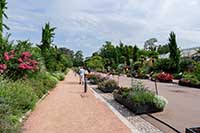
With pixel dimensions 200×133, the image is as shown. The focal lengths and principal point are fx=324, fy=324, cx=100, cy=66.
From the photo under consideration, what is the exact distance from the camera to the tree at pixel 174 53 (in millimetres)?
43406

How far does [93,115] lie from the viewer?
1209 cm

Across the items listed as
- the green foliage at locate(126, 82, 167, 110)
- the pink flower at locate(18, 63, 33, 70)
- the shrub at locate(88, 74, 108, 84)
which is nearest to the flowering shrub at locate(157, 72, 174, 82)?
the shrub at locate(88, 74, 108, 84)

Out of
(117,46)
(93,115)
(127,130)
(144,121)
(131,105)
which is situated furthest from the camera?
(117,46)

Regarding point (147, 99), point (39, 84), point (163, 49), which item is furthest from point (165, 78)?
point (163, 49)

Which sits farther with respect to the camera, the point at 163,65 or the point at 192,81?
the point at 163,65

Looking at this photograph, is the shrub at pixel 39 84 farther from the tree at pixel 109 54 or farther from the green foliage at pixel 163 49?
the green foliage at pixel 163 49

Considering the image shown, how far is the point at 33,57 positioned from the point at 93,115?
35.2 ft

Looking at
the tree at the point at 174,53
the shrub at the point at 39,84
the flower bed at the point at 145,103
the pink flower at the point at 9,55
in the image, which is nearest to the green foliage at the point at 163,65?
the tree at the point at 174,53


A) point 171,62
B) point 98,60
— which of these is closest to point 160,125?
point 171,62

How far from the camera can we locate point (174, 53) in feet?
145

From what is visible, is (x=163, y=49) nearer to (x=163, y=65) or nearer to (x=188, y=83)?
(x=163, y=65)

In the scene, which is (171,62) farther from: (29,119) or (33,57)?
(29,119)

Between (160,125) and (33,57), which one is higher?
(33,57)

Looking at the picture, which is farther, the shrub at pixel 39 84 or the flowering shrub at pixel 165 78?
the flowering shrub at pixel 165 78
